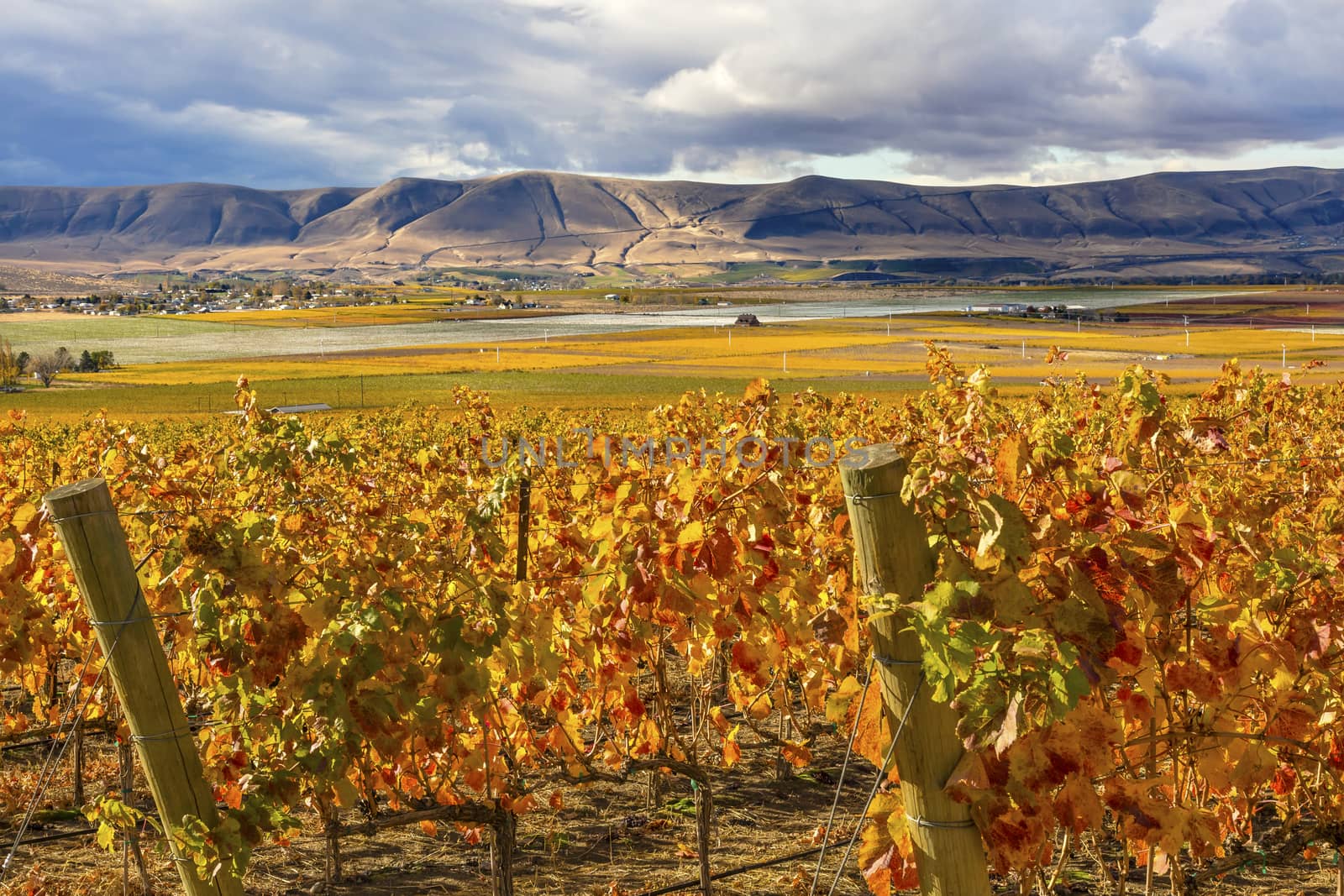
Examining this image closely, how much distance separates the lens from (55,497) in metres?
2.94

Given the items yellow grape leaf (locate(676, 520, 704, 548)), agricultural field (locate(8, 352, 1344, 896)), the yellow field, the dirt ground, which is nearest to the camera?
agricultural field (locate(8, 352, 1344, 896))

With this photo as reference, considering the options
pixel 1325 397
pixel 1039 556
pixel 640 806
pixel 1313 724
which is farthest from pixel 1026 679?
pixel 1325 397

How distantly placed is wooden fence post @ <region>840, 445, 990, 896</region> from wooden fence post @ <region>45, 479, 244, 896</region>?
1.98 m

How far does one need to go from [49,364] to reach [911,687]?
7528cm

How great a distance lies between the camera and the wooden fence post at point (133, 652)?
2959mm

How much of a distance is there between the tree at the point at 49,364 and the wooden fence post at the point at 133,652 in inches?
2620

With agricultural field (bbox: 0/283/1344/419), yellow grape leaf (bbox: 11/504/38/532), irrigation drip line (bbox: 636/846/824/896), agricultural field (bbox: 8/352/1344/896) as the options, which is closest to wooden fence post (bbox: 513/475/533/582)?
agricultural field (bbox: 8/352/1344/896)

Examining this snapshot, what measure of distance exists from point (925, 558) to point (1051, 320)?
104 m

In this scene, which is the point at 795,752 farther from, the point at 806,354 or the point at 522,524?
the point at 806,354

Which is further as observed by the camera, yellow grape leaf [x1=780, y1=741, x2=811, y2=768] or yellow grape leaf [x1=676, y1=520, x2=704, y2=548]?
yellow grape leaf [x1=780, y1=741, x2=811, y2=768]

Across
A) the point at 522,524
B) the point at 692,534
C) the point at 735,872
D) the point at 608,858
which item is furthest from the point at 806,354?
the point at 692,534

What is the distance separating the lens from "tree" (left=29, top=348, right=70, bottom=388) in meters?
63.9

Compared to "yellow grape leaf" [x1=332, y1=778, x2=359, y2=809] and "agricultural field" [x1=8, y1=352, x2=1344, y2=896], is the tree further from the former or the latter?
"yellow grape leaf" [x1=332, y1=778, x2=359, y2=809]

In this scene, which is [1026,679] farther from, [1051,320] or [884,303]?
[884,303]
